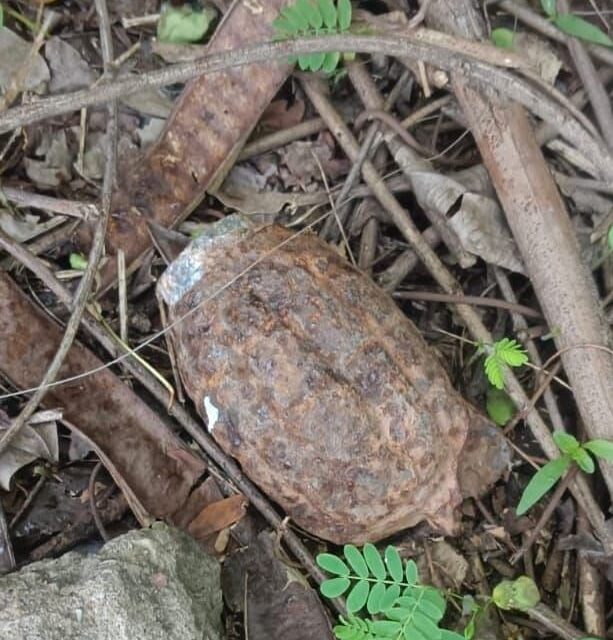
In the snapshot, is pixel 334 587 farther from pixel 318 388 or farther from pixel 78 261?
pixel 78 261

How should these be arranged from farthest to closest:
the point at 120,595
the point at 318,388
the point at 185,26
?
1. the point at 185,26
2. the point at 318,388
3. the point at 120,595

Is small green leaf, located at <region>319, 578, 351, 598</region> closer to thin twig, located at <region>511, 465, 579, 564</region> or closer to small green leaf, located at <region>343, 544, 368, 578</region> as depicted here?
small green leaf, located at <region>343, 544, 368, 578</region>

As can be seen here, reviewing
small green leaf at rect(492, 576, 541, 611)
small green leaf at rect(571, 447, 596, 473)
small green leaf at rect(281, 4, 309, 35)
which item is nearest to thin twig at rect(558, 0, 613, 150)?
small green leaf at rect(281, 4, 309, 35)

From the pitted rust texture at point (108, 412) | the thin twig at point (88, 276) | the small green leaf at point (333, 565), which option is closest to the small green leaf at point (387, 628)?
the small green leaf at point (333, 565)

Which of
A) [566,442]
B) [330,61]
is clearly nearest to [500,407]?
[566,442]

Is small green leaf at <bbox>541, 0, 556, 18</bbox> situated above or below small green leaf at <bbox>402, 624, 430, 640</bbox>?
above

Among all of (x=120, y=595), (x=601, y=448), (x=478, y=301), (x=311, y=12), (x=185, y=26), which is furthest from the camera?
(x=185, y=26)

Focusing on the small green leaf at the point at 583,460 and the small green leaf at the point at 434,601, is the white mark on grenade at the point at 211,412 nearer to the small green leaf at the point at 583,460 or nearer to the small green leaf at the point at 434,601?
the small green leaf at the point at 434,601
